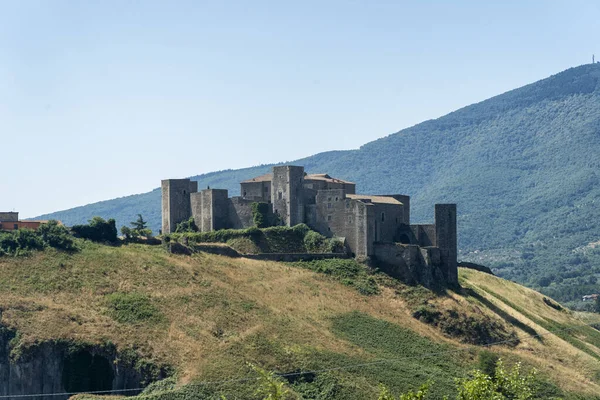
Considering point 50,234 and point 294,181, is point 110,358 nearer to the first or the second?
point 50,234

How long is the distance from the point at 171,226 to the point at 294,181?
14.2m

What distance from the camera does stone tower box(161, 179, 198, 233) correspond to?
109625 millimetres

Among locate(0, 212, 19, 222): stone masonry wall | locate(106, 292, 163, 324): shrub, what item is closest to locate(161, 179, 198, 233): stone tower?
locate(0, 212, 19, 222): stone masonry wall

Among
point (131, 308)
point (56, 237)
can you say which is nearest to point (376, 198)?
point (131, 308)

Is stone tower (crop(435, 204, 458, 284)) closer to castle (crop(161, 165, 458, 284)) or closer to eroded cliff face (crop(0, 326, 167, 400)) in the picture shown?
castle (crop(161, 165, 458, 284))

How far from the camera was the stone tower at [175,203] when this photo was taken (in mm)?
109625

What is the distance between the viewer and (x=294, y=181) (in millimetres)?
104688

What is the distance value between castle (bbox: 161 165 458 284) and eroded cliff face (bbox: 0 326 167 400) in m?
29.9

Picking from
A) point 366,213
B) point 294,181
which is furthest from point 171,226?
point 366,213

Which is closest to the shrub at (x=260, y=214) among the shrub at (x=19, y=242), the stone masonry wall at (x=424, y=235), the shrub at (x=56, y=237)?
the stone masonry wall at (x=424, y=235)

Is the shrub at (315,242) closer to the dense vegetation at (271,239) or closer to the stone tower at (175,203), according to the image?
the dense vegetation at (271,239)

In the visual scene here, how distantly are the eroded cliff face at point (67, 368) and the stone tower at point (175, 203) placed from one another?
3313cm

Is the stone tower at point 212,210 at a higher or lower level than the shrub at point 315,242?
higher

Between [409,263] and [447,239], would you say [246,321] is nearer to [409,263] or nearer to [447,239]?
[409,263]
